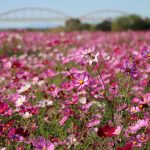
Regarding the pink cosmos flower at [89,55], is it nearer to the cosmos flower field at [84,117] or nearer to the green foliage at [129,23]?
the cosmos flower field at [84,117]

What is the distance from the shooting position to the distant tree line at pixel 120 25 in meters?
24.9

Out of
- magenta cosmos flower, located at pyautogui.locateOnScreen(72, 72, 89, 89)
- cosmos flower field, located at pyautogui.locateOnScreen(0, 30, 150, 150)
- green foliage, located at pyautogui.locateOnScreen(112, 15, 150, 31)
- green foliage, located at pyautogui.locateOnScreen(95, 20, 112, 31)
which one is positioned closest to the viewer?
cosmos flower field, located at pyautogui.locateOnScreen(0, 30, 150, 150)

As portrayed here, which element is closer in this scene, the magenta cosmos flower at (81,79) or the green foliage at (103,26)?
the magenta cosmos flower at (81,79)

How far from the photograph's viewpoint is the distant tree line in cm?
2486

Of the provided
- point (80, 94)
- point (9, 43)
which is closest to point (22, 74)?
point (80, 94)

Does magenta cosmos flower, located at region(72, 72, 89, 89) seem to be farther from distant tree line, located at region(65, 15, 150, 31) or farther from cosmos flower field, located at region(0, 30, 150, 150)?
distant tree line, located at region(65, 15, 150, 31)

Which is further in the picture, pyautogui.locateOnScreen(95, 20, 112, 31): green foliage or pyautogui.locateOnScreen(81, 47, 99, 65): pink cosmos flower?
pyautogui.locateOnScreen(95, 20, 112, 31): green foliage

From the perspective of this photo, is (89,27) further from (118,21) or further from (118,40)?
(118,40)

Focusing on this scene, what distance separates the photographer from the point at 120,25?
81.1 ft

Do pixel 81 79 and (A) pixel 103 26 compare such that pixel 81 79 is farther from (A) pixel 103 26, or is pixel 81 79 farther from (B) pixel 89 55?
(A) pixel 103 26

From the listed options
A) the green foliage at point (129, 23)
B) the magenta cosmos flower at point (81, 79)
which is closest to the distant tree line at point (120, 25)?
the green foliage at point (129, 23)

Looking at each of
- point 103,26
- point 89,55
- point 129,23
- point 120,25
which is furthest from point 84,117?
point 103,26

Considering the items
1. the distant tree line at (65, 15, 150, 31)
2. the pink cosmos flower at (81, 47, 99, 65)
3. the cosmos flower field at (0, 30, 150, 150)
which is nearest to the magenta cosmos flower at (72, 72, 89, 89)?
the cosmos flower field at (0, 30, 150, 150)

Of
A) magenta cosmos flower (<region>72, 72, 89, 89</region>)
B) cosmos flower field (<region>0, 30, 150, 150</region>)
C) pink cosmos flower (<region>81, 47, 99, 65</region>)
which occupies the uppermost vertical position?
pink cosmos flower (<region>81, 47, 99, 65</region>)
